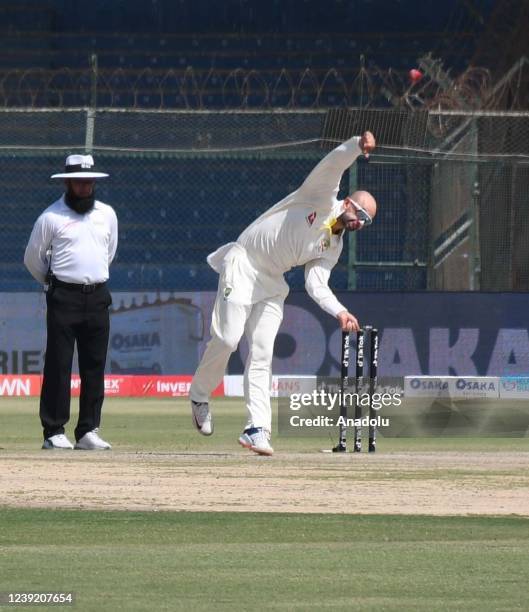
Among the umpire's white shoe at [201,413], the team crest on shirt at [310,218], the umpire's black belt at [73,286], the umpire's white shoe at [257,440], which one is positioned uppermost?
the team crest on shirt at [310,218]

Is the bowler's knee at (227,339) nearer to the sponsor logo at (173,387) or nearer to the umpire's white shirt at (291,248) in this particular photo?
the umpire's white shirt at (291,248)

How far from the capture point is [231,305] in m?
10.0

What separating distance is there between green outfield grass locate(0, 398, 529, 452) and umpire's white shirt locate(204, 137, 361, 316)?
5.07ft

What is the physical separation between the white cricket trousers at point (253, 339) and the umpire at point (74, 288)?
2.86 ft

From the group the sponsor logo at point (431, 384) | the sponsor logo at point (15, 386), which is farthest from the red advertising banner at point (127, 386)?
the sponsor logo at point (431, 384)

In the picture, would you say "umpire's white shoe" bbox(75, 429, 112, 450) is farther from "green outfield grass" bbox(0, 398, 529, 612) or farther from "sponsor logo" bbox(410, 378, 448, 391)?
"sponsor logo" bbox(410, 378, 448, 391)

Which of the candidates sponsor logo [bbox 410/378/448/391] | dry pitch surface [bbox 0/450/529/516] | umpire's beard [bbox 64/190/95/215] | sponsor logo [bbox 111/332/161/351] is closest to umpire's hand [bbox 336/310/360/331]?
dry pitch surface [bbox 0/450/529/516]

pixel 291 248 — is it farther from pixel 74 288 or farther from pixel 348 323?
pixel 74 288

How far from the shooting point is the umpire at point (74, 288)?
10.4 meters

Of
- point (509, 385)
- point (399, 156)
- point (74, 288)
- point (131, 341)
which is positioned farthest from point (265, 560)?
point (131, 341)

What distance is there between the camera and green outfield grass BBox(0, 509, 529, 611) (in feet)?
16.3

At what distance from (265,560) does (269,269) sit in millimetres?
4444

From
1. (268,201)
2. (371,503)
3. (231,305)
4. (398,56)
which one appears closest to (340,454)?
(231,305)

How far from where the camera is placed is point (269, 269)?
10133 mm
